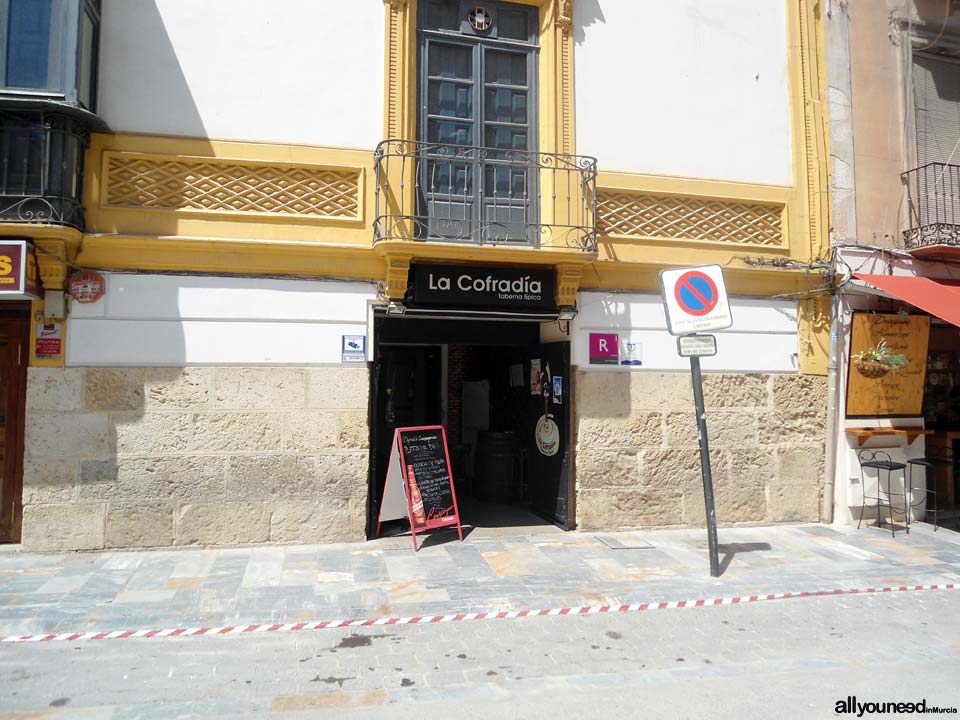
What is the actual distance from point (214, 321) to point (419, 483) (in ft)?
9.40

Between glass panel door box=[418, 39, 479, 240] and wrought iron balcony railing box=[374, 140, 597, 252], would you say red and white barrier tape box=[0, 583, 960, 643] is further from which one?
glass panel door box=[418, 39, 479, 240]

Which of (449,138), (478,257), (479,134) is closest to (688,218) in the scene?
(479,134)

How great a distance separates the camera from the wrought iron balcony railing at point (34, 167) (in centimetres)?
651

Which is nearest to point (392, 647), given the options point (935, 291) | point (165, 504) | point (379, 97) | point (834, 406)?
point (165, 504)

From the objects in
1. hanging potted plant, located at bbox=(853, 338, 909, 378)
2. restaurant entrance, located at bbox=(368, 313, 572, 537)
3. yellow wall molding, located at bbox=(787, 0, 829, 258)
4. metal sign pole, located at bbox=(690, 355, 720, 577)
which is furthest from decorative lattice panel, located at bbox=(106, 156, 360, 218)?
hanging potted plant, located at bbox=(853, 338, 909, 378)

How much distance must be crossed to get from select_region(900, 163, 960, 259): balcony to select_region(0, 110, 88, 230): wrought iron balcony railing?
33.6 ft

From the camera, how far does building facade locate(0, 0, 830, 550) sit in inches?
277

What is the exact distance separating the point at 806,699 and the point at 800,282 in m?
6.16

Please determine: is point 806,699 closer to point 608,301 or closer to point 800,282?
point 608,301

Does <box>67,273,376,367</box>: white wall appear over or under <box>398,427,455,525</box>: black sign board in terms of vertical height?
over

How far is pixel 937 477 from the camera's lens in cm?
1009

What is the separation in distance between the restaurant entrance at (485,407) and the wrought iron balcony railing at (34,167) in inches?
136

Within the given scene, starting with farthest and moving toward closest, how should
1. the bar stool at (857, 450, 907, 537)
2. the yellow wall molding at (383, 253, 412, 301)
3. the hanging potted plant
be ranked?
the bar stool at (857, 450, 907, 537), the hanging potted plant, the yellow wall molding at (383, 253, 412, 301)

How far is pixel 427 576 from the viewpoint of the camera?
21.1ft
